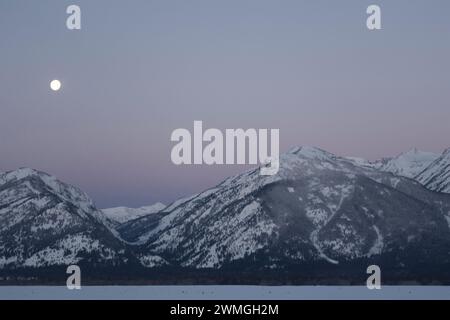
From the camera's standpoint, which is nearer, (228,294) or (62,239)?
(228,294)

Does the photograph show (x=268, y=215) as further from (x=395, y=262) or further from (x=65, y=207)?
(x=65, y=207)

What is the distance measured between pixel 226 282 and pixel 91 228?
4169 cm

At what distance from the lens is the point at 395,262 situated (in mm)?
192375

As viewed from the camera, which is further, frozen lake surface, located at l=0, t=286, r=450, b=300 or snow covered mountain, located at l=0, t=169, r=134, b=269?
snow covered mountain, located at l=0, t=169, r=134, b=269

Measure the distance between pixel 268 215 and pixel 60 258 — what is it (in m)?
47.6

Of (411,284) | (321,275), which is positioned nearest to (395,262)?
(321,275)

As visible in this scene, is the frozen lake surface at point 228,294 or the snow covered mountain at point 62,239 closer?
the frozen lake surface at point 228,294
